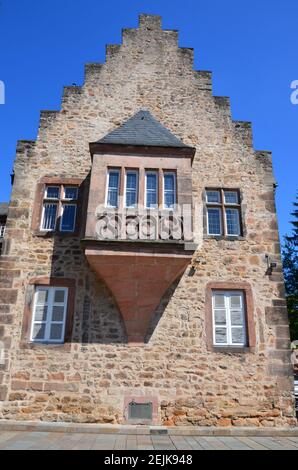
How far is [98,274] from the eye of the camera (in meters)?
10.9

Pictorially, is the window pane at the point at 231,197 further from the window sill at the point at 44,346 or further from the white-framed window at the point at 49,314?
the window sill at the point at 44,346

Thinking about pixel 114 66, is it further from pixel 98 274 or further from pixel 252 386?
pixel 252 386

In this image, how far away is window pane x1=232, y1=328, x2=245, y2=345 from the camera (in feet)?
36.1

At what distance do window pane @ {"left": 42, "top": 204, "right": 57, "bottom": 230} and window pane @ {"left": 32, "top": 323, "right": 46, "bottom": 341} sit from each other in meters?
3.09

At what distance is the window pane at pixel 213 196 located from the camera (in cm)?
1272

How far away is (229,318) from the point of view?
11.2 metres

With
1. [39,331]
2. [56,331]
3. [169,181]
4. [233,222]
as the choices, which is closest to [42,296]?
[39,331]

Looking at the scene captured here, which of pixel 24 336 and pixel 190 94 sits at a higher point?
pixel 190 94

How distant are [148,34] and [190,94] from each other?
129 inches

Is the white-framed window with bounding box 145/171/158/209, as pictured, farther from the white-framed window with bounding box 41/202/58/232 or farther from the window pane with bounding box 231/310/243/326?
the window pane with bounding box 231/310/243/326

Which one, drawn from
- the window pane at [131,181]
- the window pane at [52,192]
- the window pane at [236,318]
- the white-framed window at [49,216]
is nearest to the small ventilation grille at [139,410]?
the window pane at [236,318]

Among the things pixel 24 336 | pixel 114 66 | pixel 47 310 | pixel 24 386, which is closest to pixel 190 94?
pixel 114 66

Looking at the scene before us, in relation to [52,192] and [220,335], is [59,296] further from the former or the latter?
[220,335]

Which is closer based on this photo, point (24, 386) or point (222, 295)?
point (24, 386)
